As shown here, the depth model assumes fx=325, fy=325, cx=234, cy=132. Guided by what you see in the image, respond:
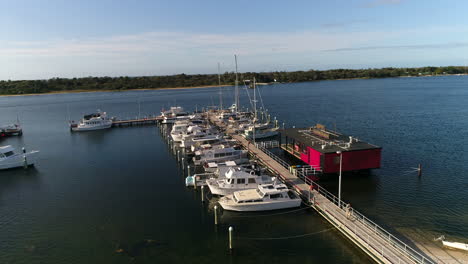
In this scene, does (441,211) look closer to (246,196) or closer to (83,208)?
(246,196)

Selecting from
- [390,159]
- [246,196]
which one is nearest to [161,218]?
[246,196]

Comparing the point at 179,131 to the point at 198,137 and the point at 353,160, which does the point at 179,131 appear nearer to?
the point at 198,137

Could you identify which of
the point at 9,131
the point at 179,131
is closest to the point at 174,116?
the point at 179,131

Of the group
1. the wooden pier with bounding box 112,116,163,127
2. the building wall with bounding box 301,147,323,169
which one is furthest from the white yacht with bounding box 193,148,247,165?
the wooden pier with bounding box 112,116,163,127

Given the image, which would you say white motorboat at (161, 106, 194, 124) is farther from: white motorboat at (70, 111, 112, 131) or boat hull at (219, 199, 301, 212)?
boat hull at (219, 199, 301, 212)

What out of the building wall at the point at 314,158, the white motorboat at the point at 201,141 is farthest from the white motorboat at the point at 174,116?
the building wall at the point at 314,158

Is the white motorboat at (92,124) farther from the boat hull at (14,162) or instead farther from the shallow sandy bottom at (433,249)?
the shallow sandy bottom at (433,249)

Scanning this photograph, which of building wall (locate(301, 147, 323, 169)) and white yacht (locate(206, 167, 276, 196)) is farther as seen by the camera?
building wall (locate(301, 147, 323, 169))
